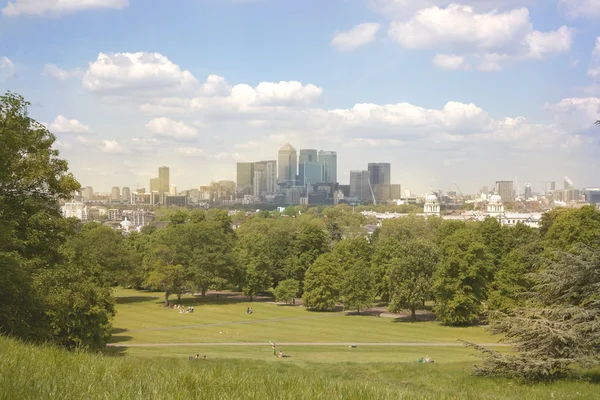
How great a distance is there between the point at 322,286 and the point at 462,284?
15432 millimetres

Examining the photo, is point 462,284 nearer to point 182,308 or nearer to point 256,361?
point 256,361

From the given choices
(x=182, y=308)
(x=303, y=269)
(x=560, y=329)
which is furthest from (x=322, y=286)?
(x=560, y=329)

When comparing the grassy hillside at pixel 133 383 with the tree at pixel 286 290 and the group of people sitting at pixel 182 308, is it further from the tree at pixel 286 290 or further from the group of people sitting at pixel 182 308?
the tree at pixel 286 290

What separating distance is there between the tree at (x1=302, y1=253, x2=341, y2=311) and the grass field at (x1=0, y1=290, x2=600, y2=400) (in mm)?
1721

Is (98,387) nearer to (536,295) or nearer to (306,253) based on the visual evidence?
(536,295)

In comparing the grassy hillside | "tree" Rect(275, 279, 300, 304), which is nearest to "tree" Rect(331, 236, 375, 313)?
"tree" Rect(275, 279, 300, 304)

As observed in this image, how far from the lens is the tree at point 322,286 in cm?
6056

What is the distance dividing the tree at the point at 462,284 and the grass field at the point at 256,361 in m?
1.53

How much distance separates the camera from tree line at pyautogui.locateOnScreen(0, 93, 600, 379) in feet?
64.3

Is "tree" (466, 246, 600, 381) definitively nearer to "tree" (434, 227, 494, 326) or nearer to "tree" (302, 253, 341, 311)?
"tree" (434, 227, 494, 326)

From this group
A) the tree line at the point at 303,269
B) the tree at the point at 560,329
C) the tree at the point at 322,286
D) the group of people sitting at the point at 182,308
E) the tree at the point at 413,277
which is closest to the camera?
the tree at the point at 560,329

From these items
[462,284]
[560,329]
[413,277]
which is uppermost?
[560,329]

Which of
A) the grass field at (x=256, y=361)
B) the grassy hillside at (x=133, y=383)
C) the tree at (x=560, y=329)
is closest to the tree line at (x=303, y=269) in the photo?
the tree at (x=560, y=329)

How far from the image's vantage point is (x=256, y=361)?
28250 mm
